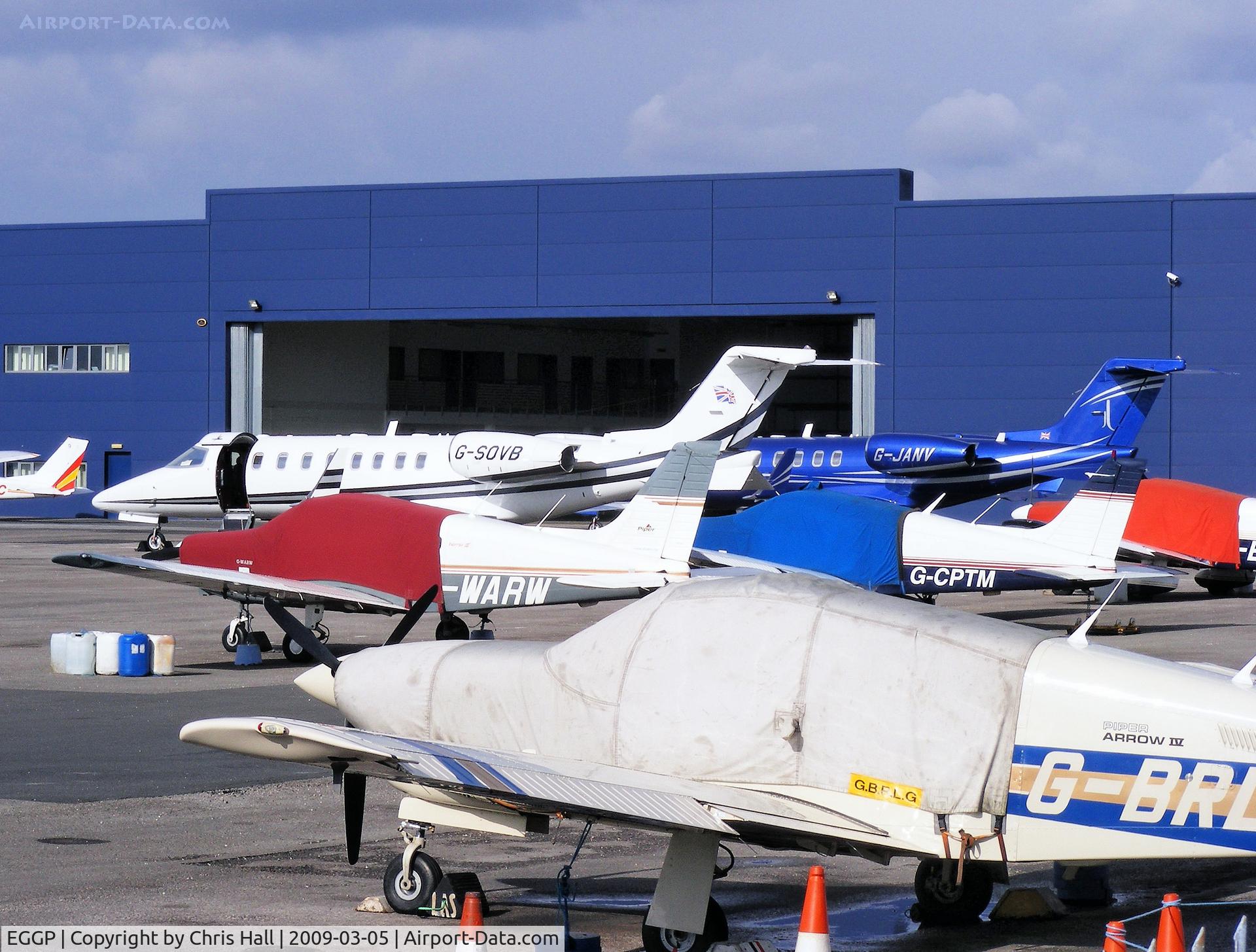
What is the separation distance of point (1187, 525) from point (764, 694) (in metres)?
24.1

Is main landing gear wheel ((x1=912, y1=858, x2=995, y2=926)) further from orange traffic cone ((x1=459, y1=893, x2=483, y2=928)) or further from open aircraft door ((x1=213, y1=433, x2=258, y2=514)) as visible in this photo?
open aircraft door ((x1=213, y1=433, x2=258, y2=514))

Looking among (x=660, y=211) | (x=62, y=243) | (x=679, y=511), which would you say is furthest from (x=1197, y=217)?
(x=62, y=243)

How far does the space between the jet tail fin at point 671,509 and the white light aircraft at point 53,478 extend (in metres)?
42.2

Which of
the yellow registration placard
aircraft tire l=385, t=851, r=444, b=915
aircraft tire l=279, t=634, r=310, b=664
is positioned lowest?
aircraft tire l=279, t=634, r=310, b=664

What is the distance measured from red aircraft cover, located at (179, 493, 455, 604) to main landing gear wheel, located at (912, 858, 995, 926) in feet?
36.6

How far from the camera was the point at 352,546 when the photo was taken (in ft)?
63.0

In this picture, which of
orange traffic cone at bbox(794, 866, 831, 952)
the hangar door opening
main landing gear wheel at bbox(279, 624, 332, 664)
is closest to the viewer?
orange traffic cone at bbox(794, 866, 831, 952)

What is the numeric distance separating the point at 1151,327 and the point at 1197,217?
3.72m

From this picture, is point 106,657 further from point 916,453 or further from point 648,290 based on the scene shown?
point 648,290

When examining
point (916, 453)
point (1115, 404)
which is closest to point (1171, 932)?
point (916, 453)

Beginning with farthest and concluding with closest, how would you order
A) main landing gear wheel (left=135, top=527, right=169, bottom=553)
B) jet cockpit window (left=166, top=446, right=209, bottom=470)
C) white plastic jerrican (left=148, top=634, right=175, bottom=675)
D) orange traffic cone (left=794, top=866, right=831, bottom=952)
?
main landing gear wheel (left=135, top=527, right=169, bottom=553), jet cockpit window (left=166, top=446, right=209, bottom=470), white plastic jerrican (left=148, top=634, right=175, bottom=675), orange traffic cone (left=794, top=866, right=831, bottom=952)

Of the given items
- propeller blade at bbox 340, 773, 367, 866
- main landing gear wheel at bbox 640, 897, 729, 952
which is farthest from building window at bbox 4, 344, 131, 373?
main landing gear wheel at bbox 640, 897, 729, 952

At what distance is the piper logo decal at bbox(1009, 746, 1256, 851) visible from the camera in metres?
6.79

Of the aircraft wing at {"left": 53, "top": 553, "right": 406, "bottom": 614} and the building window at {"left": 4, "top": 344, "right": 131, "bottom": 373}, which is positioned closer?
the aircraft wing at {"left": 53, "top": 553, "right": 406, "bottom": 614}
